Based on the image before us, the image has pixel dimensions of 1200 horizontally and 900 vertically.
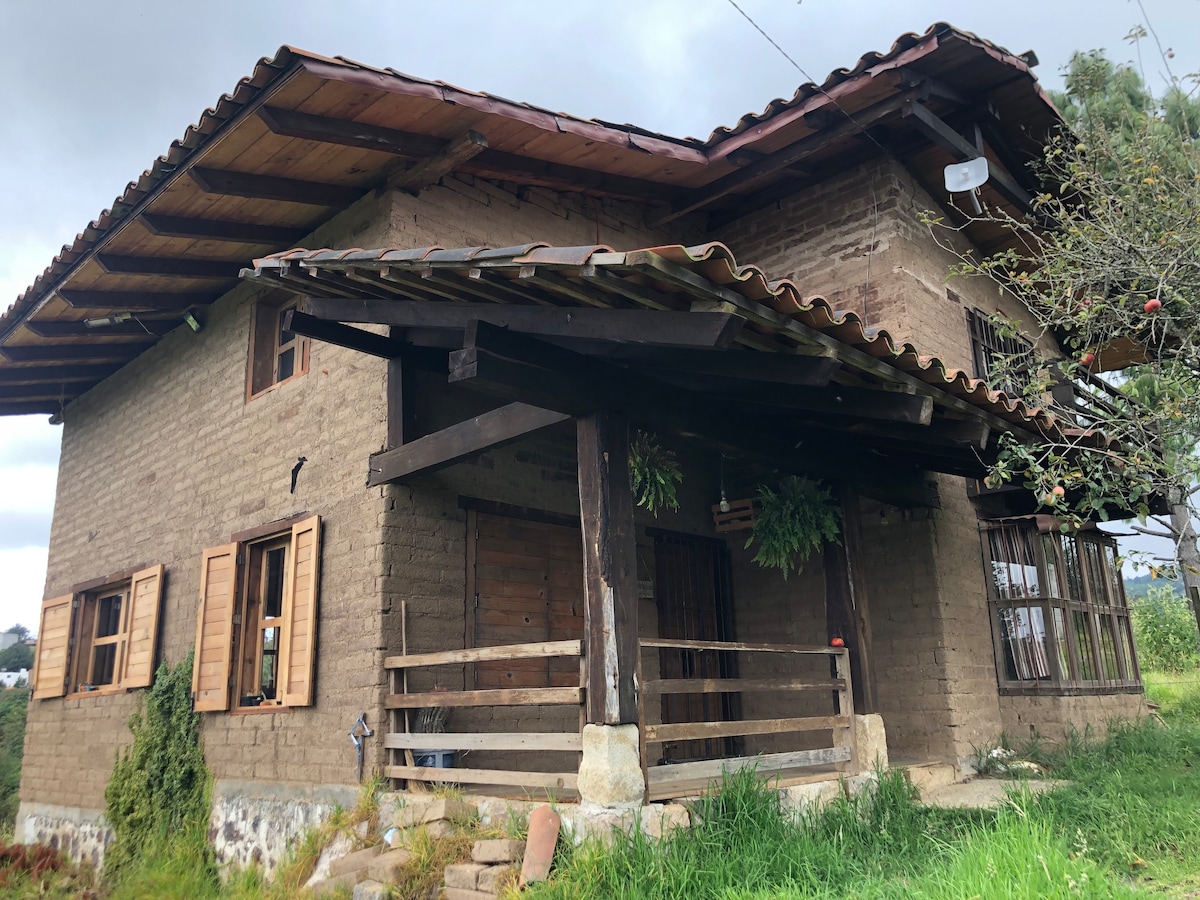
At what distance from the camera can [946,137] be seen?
796 cm

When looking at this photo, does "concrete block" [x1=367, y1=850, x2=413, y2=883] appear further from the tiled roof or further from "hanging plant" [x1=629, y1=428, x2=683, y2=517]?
the tiled roof

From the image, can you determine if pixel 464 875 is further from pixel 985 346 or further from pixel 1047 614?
pixel 985 346

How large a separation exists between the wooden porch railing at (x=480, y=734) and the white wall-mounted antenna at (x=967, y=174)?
5368 mm

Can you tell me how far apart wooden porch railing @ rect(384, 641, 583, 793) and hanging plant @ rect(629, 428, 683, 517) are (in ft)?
4.18

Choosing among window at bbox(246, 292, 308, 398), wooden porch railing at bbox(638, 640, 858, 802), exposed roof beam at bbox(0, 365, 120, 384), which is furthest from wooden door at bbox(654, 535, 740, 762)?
exposed roof beam at bbox(0, 365, 120, 384)

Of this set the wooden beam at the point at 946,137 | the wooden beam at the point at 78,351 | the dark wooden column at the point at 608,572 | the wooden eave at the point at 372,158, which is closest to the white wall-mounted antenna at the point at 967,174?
the wooden beam at the point at 946,137

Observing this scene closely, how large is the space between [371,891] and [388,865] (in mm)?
155

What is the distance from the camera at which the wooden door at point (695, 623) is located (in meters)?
8.42

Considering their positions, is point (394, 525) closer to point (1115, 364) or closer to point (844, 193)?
point (844, 193)

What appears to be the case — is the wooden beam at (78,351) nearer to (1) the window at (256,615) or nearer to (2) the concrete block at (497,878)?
(1) the window at (256,615)

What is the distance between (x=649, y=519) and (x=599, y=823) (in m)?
3.91

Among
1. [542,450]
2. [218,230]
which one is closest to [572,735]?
[542,450]

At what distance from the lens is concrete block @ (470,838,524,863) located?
4.82 metres

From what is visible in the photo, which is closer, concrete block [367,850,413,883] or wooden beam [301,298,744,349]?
wooden beam [301,298,744,349]
